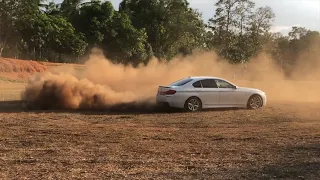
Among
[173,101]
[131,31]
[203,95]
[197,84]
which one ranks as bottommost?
[173,101]

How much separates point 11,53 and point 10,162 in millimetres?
55455

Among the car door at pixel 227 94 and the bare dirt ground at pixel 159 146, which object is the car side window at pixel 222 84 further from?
the bare dirt ground at pixel 159 146

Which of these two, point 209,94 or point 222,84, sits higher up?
point 222,84

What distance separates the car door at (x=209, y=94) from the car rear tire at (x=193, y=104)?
7.5 inches

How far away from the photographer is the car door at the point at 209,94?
1683cm

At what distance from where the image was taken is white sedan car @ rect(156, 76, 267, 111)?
16547mm

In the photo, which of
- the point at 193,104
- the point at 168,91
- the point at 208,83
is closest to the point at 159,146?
the point at 168,91

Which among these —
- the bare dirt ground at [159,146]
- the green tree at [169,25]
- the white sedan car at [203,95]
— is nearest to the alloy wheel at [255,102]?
the white sedan car at [203,95]

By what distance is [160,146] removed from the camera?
9211mm

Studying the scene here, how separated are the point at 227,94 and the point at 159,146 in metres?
8.37

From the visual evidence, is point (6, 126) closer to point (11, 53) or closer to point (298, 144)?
point (298, 144)

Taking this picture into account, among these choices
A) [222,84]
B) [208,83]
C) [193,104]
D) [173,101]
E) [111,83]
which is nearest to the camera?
[173,101]

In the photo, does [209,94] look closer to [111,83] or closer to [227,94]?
[227,94]

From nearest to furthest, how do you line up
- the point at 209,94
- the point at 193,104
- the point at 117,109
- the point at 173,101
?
the point at 173,101
the point at 193,104
the point at 209,94
the point at 117,109
